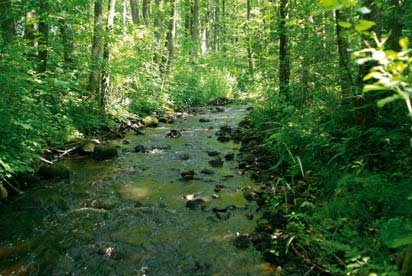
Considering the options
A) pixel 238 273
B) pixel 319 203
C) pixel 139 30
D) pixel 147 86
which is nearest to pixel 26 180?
pixel 238 273

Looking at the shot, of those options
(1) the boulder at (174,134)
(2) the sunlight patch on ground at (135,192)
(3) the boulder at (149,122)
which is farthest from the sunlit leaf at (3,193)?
(3) the boulder at (149,122)

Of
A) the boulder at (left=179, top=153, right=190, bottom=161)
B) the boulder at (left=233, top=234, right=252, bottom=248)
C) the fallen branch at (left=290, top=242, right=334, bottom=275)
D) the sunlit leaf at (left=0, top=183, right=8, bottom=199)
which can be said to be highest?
the sunlit leaf at (left=0, top=183, right=8, bottom=199)

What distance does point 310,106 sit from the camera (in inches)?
283

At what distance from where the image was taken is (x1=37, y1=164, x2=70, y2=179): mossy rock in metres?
6.94

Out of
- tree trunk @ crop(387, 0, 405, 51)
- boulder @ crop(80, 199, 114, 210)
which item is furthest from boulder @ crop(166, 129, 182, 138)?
tree trunk @ crop(387, 0, 405, 51)

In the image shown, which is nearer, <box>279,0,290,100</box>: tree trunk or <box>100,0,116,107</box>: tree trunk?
<box>279,0,290,100</box>: tree trunk

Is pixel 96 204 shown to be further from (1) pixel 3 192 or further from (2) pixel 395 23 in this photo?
(2) pixel 395 23

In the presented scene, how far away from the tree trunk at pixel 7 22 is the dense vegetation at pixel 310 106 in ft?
0.13

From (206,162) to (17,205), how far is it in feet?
13.2

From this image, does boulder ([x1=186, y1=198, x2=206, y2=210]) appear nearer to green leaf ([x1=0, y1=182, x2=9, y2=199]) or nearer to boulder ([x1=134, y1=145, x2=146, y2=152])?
green leaf ([x1=0, y1=182, x2=9, y2=199])

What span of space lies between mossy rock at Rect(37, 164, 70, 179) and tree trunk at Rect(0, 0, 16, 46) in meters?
2.43

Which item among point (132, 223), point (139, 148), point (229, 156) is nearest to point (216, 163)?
point (229, 156)

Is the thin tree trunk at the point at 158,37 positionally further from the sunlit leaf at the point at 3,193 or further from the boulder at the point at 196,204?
the boulder at the point at 196,204

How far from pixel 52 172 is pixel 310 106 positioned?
5.34 meters
